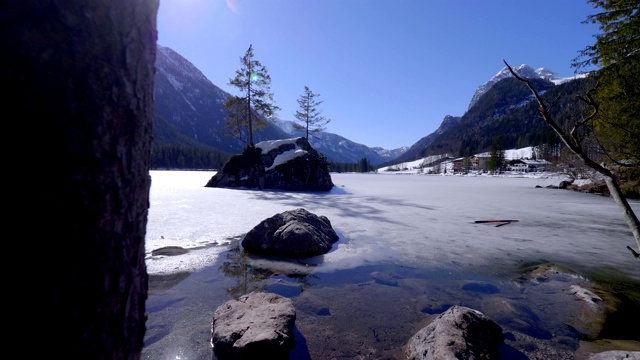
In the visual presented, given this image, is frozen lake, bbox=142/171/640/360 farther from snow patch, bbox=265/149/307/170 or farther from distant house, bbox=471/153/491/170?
distant house, bbox=471/153/491/170

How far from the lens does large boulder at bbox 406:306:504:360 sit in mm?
2408

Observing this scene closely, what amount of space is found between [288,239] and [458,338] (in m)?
3.45

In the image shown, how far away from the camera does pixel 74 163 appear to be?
762 mm

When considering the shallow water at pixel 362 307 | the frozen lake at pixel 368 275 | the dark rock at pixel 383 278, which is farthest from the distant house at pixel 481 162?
the dark rock at pixel 383 278

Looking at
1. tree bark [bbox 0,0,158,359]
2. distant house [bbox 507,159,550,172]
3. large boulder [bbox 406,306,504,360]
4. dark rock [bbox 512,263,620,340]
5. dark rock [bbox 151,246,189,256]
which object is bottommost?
dark rock [bbox 512,263,620,340]

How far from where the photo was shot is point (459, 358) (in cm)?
235

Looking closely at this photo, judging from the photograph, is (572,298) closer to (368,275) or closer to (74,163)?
(368,275)

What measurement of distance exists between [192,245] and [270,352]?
3695 millimetres

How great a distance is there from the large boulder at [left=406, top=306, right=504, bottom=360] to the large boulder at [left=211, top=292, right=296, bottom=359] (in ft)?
4.12

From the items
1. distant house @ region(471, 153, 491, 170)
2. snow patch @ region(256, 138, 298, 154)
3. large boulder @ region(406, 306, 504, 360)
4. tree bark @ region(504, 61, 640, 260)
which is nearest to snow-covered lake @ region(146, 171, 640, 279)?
large boulder @ region(406, 306, 504, 360)

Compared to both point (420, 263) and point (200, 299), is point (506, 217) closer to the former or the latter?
point (420, 263)

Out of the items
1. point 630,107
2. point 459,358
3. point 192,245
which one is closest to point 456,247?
point 459,358

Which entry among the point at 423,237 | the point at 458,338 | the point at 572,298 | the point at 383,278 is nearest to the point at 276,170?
the point at 423,237

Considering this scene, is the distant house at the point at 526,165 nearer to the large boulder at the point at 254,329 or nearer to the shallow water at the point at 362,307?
the shallow water at the point at 362,307
